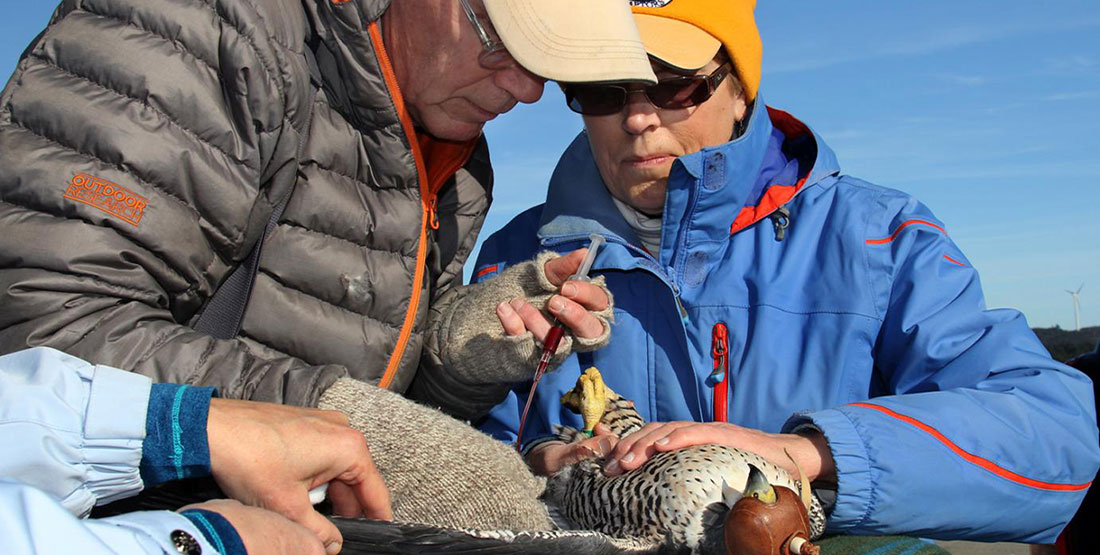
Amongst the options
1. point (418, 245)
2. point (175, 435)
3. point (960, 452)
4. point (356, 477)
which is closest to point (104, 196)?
point (175, 435)

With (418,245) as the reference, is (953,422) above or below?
below

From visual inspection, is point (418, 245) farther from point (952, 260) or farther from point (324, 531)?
point (952, 260)

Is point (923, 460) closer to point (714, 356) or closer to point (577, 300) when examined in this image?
point (714, 356)

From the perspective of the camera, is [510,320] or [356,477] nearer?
[356,477]

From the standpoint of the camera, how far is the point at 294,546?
4.94ft

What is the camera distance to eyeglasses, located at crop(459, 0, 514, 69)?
2.77 metres

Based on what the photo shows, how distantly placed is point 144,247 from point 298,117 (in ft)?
1.89

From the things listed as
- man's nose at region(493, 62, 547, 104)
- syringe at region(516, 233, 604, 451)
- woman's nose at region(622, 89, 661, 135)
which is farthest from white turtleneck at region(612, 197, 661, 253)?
man's nose at region(493, 62, 547, 104)

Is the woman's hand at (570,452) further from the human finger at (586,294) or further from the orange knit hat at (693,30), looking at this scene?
the orange knit hat at (693,30)

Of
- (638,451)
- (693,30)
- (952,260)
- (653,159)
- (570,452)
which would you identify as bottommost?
(570,452)

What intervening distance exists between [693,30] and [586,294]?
105cm

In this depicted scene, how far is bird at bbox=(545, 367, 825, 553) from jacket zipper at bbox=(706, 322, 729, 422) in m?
0.60

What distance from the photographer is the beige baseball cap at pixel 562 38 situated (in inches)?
103

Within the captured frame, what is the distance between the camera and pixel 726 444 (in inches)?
95.1
